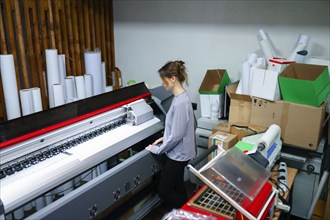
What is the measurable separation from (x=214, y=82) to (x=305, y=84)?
1025 millimetres

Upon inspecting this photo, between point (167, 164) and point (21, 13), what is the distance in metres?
2.16

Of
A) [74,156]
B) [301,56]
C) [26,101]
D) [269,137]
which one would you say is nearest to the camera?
[74,156]

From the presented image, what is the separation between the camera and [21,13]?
303cm

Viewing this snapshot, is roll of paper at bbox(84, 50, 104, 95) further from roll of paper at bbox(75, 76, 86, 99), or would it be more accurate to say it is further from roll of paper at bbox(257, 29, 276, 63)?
roll of paper at bbox(257, 29, 276, 63)

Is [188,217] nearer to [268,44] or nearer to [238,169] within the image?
[238,169]

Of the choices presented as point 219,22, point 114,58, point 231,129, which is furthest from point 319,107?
point 114,58

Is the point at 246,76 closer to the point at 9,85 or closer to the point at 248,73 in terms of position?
the point at 248,73

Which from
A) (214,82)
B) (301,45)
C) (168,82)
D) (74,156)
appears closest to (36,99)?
(74,156)

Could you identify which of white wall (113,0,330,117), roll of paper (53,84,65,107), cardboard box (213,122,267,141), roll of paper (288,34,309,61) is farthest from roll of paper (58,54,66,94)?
roll of paper (288,34,309,61)

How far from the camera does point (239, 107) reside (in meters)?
2.72

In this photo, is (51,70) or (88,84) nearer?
(51,70)

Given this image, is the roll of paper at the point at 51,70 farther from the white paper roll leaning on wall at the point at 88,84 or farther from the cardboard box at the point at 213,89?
the cardboard box at the point at 213,89

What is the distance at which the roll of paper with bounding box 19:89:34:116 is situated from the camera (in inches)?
105

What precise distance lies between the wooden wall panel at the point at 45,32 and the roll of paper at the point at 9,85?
0.17m
